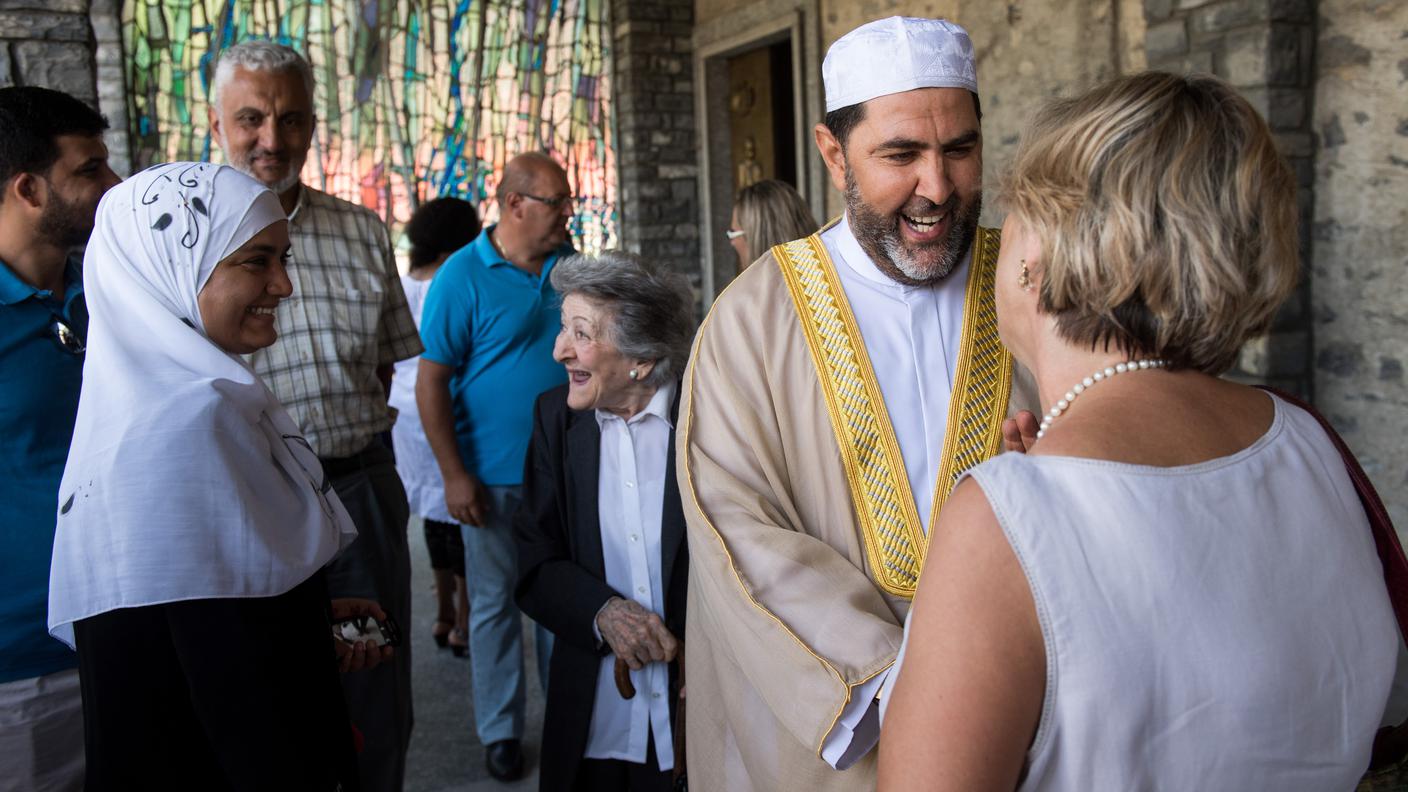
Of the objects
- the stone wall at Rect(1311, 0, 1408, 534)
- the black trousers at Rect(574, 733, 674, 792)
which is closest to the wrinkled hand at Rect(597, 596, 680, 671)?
the black trousers at Rect(574, 733, 674, 792)

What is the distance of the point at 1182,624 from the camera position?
0.95 metres

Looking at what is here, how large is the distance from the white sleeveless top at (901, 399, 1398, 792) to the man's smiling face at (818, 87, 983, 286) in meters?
0.91

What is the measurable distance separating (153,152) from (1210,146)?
8.03 metres

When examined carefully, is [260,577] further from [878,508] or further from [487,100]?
[487,100]

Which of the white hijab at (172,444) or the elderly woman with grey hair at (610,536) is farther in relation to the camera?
the elderly woman with grey hair at (610,536)

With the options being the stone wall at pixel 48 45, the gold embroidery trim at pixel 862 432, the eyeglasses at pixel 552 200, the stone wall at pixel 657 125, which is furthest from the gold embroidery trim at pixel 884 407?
the stone wall at pixel 657 125

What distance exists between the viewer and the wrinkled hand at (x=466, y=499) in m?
3.55

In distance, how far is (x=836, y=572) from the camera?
1595mm

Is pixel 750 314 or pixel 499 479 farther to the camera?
pixel 499 479

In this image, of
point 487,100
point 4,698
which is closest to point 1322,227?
point 4,698

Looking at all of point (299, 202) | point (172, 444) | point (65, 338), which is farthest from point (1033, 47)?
point (172, 444)

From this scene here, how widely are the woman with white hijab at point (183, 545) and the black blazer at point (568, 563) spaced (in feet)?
2.57

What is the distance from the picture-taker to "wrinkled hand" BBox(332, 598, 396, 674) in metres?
2.01

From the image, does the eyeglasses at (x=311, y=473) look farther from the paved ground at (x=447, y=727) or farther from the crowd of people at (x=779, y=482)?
the paved ground at (x=447, y=727)
